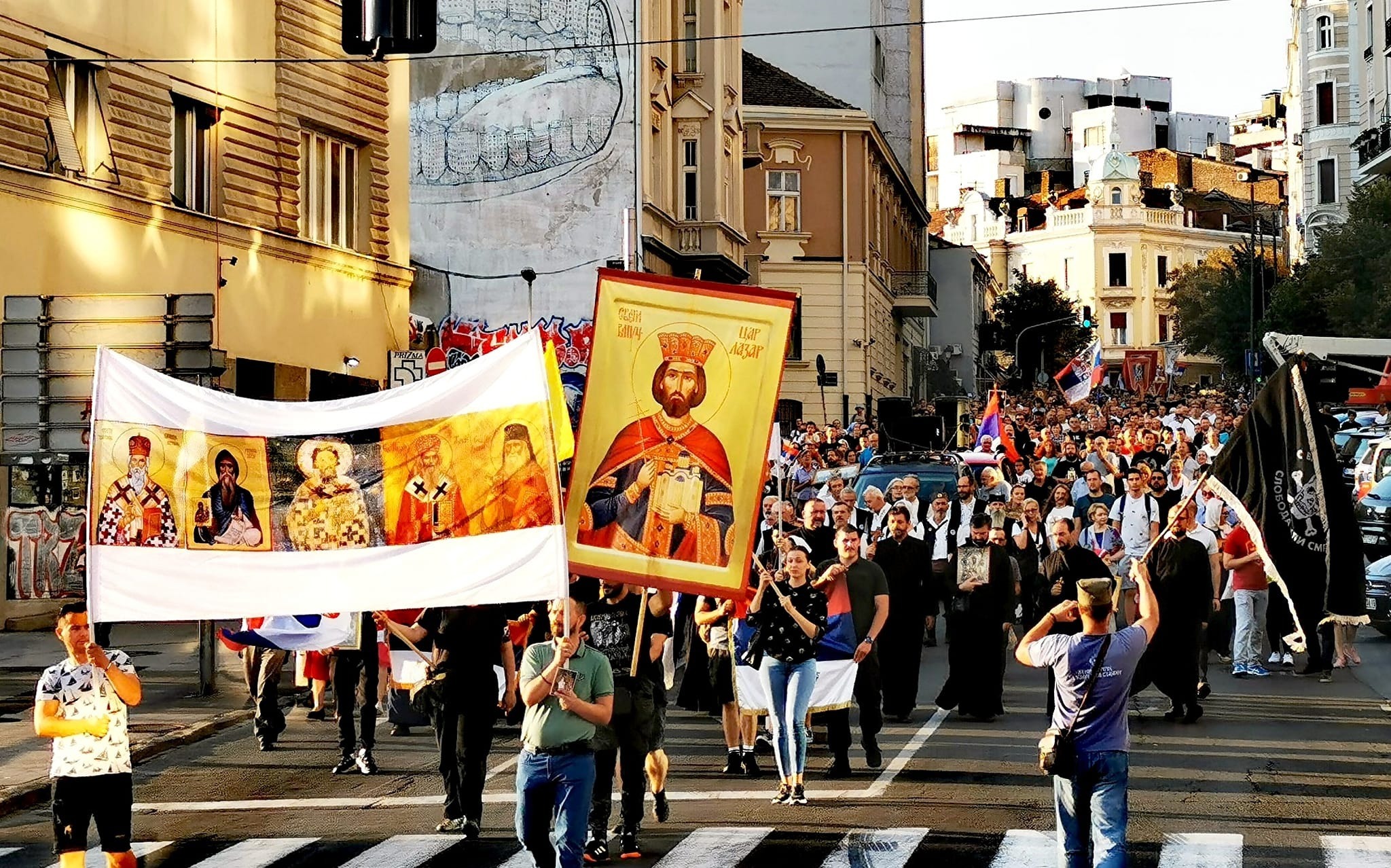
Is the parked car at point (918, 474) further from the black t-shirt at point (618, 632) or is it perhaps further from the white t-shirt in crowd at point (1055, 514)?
the black t-shirt at point (618, 632)

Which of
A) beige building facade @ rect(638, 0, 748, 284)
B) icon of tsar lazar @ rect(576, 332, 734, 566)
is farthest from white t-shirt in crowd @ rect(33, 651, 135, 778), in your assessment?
beige building facade @ rect(638, 0, 748, 284)

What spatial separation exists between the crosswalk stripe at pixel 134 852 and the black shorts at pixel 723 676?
13.3ft

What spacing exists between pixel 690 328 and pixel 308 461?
216 cm

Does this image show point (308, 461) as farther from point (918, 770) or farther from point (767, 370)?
point (918, 770)

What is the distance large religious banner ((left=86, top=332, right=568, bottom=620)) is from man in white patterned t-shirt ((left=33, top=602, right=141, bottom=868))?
346 millimetres

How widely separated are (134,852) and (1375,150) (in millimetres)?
61060

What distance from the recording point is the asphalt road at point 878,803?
11141mm

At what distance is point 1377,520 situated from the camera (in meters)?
25.2

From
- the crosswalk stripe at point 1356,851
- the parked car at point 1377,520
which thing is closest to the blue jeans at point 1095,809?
the crosswalk stripe at point 1356,851

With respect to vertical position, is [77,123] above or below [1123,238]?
below

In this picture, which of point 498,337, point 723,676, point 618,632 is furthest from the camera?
point 498,337

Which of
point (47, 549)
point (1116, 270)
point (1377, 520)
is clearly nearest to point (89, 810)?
point (47, 549)

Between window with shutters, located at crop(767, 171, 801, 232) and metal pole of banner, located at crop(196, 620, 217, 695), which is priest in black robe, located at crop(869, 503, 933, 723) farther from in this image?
window with shutters, located at crop(767, 171, 801, 232)

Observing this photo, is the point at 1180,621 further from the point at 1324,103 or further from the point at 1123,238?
the point at 1123,238
